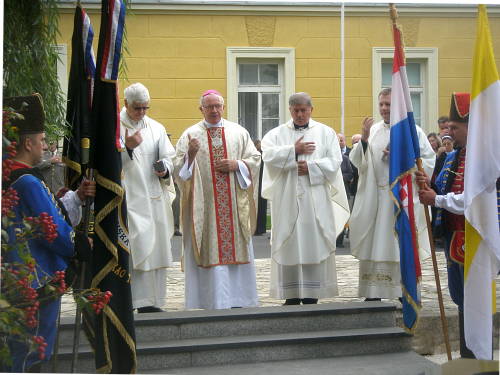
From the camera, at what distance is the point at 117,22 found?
4.98m


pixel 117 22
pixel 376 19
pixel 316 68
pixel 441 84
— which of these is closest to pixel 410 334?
pixel 117 22

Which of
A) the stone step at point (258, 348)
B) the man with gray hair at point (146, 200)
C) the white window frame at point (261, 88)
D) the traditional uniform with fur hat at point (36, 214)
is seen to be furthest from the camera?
the white window frame at point (261, 88)

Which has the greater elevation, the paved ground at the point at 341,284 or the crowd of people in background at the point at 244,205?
the crowd of people in background at the point at 244,205

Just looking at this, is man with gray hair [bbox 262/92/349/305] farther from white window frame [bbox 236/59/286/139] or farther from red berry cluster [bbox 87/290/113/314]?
white window frame [bbox 236/59/286/139]

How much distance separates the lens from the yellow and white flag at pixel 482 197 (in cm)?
518

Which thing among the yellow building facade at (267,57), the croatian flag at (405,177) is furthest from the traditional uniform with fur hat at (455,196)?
the yellow building facade at (267,57)

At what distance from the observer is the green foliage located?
5051 mm

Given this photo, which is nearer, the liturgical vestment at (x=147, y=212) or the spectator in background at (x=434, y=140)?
the liturgical vestment at (x=147, y=212)

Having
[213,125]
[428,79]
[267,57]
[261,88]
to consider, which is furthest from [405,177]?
[267,57]

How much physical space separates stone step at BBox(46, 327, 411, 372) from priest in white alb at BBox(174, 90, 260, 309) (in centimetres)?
88

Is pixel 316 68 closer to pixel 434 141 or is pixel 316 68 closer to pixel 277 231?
pixel 434 141

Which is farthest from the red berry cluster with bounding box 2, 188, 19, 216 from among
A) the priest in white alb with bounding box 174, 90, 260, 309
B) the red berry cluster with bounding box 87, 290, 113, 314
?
the priest in white alb with bounding box 174, 90, 260, 309

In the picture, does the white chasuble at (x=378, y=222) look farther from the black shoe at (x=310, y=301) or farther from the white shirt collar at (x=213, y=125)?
the white shirt collar at (x=213, y=125)

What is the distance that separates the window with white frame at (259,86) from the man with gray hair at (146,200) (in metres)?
4.31
